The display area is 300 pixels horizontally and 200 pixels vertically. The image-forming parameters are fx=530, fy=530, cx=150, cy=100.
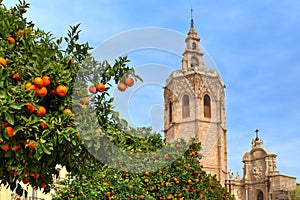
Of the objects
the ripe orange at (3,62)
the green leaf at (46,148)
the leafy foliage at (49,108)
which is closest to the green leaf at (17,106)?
the leafy foliage at (49,108)

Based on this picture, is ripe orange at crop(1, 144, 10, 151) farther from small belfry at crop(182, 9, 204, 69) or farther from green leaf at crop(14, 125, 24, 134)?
small belfry at crop(182, 9, 204, 69)

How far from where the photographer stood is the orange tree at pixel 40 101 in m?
5.48

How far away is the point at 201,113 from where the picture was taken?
58500 mm

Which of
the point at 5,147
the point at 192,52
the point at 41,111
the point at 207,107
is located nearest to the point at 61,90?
the point at 41,111

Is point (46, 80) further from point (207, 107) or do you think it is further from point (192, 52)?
point (192, 52)

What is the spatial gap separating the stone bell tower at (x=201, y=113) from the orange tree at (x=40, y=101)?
162ft

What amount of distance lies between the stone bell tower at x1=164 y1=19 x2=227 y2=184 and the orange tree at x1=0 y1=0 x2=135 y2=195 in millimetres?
49471

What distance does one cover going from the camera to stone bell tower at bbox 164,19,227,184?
188 feet

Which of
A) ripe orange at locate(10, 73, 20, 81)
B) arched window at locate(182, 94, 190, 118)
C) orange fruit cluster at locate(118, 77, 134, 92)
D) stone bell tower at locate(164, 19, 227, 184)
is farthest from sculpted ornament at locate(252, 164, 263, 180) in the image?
ripe orange at locate(10, 73, 20, 81)

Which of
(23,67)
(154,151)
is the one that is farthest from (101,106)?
(154,151)

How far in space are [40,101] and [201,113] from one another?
53251mm

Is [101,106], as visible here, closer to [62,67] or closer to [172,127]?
[62,67]

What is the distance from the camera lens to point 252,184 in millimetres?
51594

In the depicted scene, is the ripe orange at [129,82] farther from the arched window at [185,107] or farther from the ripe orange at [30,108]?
the arched window at [185,107]
